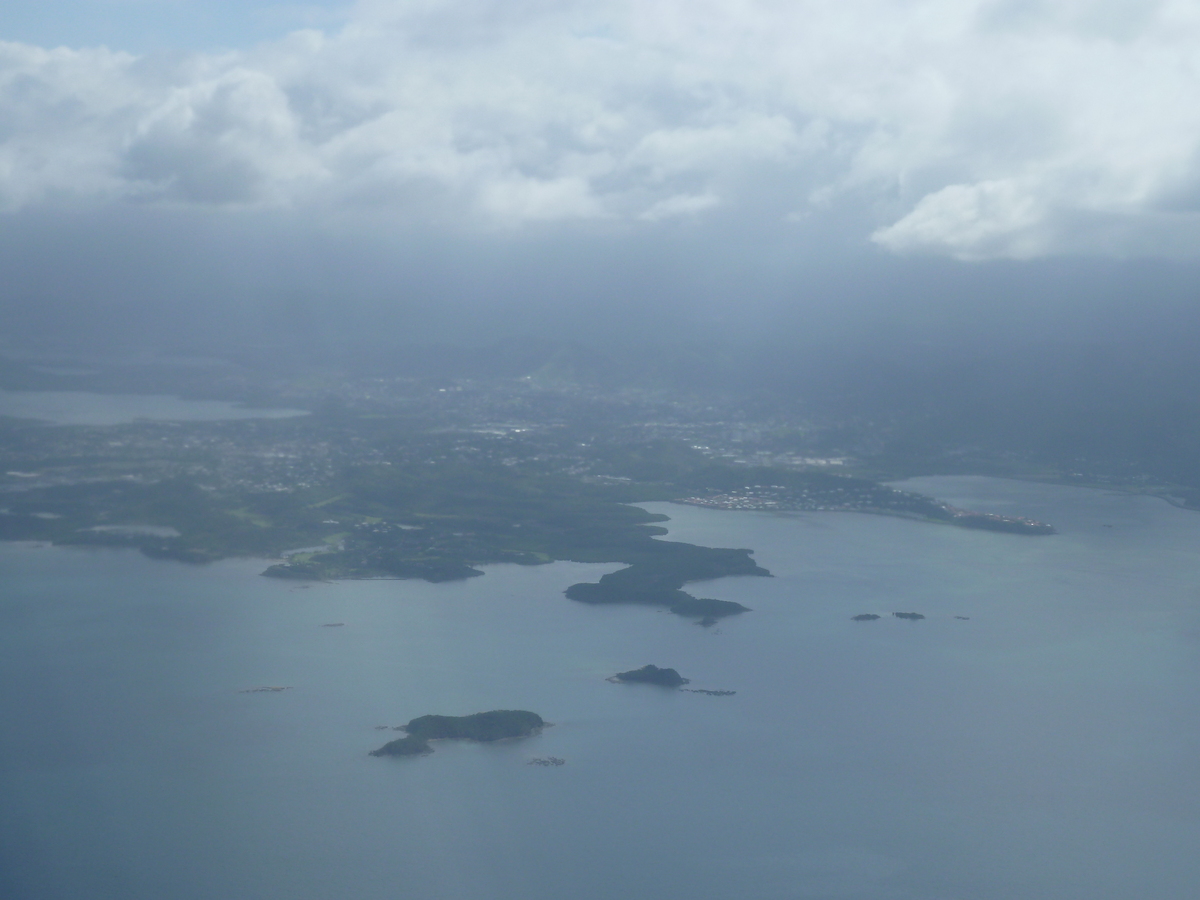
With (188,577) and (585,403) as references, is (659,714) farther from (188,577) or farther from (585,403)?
(585,403)

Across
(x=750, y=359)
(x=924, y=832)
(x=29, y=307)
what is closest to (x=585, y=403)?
(x=750, y=359)

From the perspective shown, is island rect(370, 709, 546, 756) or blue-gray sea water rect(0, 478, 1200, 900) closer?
blue-gray sea water rect(0, 478, 1200, 900)

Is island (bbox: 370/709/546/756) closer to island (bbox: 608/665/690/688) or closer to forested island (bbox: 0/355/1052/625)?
island (bbox: 608/665/690/688)

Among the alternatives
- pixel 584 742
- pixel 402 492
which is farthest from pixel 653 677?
pixel 402 492

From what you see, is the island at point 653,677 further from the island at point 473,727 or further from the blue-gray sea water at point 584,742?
the island at point 473,727

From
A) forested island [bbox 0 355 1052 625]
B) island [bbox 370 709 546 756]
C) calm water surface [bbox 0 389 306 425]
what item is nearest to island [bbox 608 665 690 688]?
island [bbox 370 709 546 756]
